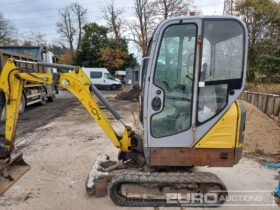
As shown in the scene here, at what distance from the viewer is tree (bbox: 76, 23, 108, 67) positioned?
34219 mm

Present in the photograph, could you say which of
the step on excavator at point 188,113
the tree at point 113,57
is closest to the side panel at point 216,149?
the step on excavator at point 188,113

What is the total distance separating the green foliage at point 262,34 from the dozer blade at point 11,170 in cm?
1568

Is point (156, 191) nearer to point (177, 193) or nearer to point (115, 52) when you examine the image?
point (177, 193)

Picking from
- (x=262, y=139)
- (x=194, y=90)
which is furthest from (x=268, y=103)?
(x=194, y=90)

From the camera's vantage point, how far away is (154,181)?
135 inches

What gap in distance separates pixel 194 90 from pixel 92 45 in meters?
33.1

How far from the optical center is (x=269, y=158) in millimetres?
5500

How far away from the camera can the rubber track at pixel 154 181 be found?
343 centimetres

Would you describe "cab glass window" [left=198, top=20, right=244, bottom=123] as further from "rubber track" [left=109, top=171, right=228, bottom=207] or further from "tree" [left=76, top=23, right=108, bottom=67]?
"tree" [left=76, top=23, right=108, bottom=67]

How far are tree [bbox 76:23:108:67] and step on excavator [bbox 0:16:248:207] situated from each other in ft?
103

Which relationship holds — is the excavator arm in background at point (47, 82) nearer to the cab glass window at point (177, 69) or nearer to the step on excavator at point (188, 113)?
the step on excavator at point (188, 113)

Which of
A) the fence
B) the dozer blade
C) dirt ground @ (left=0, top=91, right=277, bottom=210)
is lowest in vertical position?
dirt ground @ (left=0, top=91, right=277, bottom=210)

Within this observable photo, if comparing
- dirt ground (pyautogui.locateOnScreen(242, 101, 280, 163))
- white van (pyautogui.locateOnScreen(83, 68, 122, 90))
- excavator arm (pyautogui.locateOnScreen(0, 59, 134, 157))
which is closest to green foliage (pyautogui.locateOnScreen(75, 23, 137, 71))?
white van (pyautogui.locateOnScreen(83, 68, 122, 90))

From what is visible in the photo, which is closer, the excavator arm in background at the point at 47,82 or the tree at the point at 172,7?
the excavator arm in background at the point at 47,82
